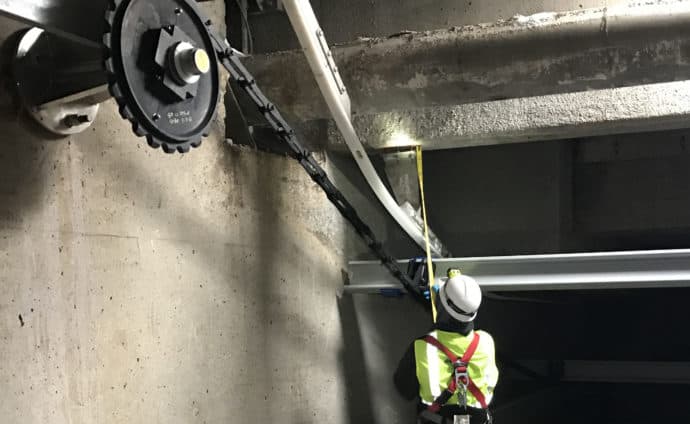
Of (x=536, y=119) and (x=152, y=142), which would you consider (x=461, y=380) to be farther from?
(x=152, y=142)

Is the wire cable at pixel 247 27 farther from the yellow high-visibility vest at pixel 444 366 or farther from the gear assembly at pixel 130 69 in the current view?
the yellow high-visibility vest at pixel 444 366

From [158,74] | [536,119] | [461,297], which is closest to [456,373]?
[461,297]

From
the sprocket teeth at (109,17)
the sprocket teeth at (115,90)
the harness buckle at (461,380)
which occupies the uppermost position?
the sprocket teeth at (109,17)

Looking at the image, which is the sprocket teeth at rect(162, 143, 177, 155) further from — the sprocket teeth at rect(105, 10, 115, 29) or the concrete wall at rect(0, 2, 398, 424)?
the concrete wall at rect(0, 2, 398, 424)

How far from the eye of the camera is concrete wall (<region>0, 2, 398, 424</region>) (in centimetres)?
132

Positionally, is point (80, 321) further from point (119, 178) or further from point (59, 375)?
point (119, 178)

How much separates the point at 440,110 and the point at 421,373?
4.07 ft

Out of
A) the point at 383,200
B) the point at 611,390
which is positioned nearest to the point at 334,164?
the point at 383,200

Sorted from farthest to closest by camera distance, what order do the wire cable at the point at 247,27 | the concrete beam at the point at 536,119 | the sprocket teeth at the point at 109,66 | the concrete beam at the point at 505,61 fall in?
the wire cable at the point at 247,27 → the concrete beam at the point at 536,119 → the concrete beam at the point at 505,61 → the sprocket teeth at the point at 109,66

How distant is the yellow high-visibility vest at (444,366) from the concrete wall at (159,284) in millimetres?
529

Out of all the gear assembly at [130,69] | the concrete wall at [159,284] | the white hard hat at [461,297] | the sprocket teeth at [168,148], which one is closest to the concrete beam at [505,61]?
the concrete wall at [159,284]

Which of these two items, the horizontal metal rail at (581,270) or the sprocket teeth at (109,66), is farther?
the horizontal metal rail at (581,270)

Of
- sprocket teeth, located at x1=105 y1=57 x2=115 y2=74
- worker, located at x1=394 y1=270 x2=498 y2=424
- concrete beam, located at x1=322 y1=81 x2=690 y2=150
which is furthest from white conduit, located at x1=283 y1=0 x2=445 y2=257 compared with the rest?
sprocket teeth, located at x1=105 y1=57 x2=115 y2=74

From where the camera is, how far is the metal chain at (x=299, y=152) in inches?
65.1
